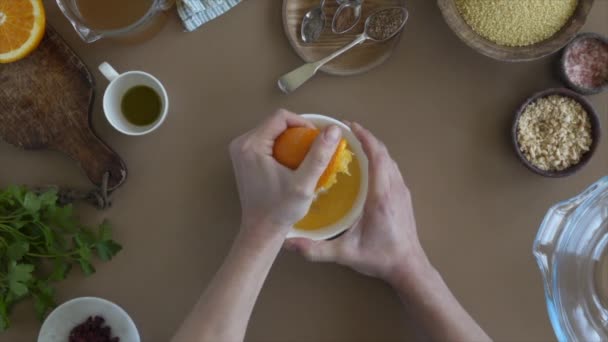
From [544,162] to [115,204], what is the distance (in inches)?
34.4

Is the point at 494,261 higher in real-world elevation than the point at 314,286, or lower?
lower

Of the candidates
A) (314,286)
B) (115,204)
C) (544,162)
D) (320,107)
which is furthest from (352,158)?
(115,204)

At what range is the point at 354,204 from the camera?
104cm

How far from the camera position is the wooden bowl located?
1031 mm

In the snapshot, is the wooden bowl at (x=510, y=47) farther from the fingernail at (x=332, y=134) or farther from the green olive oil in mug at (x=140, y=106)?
the green olive oil in mug at (x=140, y=106)

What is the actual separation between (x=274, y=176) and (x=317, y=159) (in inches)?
3.9

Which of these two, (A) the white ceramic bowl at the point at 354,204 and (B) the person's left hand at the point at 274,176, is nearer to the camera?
(B) the person's left hand at the point at 274,176

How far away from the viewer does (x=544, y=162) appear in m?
1.06

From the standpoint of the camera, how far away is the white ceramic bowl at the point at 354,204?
1.02 m

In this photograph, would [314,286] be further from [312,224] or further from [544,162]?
[544,162]

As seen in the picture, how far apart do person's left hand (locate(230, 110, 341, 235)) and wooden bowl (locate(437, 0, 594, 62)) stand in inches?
14.2

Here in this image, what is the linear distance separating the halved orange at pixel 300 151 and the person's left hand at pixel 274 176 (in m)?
0.01

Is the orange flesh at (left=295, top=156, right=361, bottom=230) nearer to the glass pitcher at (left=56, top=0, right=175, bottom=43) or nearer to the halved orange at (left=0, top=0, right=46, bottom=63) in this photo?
the glass pitcher at (left=56, top=0, right=175, bottom=43)

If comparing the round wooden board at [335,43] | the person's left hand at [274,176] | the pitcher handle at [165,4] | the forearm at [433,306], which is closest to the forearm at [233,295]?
the person's left hand at [274,176]
